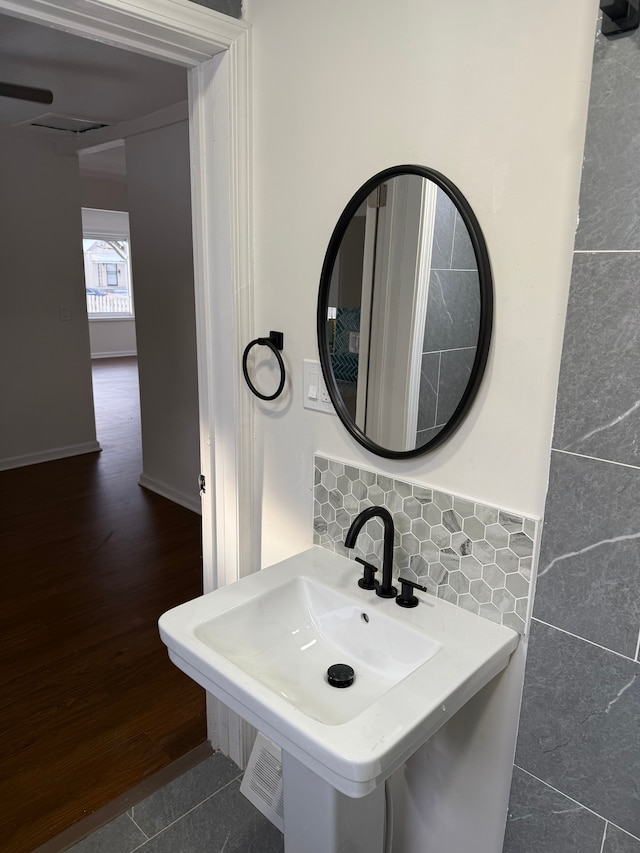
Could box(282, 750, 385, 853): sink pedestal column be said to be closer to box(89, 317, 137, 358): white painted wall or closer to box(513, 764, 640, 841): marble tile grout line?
box(513, 764, 640, 841): marble tile grout line

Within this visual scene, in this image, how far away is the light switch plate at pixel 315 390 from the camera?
147 centimetres

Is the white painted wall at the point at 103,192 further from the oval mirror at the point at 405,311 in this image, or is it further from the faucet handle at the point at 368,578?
the faucet handle at the point at 368,578

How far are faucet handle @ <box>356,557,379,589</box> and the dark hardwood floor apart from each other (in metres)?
1.05

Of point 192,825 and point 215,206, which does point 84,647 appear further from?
point 215,206

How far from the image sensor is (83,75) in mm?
2748

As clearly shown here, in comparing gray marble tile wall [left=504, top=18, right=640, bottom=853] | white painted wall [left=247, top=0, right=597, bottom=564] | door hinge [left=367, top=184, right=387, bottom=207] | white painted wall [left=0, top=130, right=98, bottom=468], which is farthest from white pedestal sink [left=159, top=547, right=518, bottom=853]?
white painted wall [left=0, top=130, right=98, bottom=468]

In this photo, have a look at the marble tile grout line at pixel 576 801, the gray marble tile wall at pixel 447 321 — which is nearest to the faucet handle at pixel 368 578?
the gray marble tile wall at pixel 447 321

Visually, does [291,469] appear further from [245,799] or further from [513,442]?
[245,799]

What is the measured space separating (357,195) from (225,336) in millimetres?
529

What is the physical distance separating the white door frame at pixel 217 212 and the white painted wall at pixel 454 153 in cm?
6

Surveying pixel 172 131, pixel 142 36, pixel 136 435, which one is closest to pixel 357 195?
pixel 142 36

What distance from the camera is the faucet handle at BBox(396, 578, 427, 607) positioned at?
1.30m

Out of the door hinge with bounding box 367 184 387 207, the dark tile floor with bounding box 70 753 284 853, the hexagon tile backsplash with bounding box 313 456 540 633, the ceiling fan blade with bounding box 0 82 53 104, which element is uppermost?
the ceiling fan blade with bounding box 0 82 53 104

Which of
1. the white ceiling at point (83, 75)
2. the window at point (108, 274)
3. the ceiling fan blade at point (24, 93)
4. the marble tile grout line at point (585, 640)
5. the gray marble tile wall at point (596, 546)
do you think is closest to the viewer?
the gray marble tile wall at point (596, 546)
